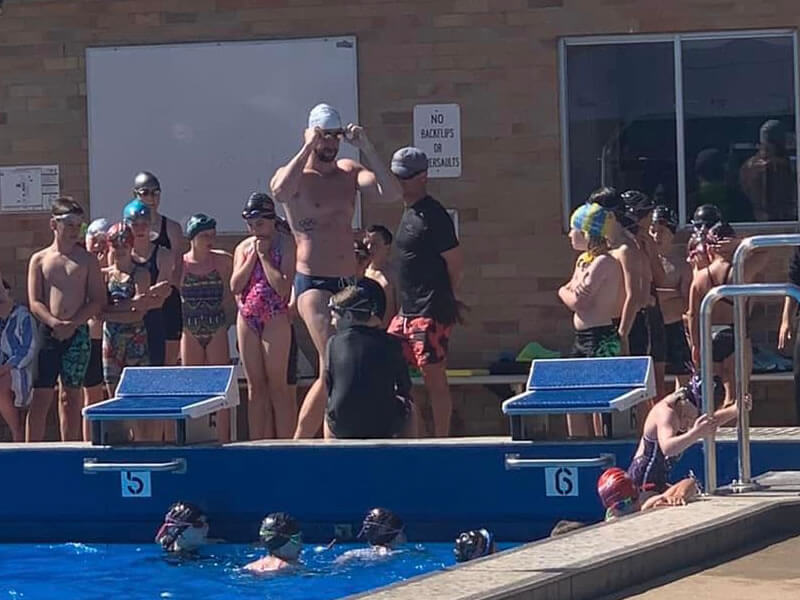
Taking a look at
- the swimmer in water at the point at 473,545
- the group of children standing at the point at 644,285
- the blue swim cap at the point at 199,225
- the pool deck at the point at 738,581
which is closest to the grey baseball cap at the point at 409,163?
the group of children standing at the point at 644,285

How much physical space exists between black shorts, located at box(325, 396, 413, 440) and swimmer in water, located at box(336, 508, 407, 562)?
62 cm

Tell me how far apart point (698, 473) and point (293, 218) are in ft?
10.2

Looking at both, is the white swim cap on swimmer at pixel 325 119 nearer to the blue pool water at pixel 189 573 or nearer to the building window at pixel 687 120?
the blue pool water at pixel 189 573

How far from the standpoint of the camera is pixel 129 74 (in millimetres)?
13883

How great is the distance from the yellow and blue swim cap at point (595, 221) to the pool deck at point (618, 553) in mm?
2896

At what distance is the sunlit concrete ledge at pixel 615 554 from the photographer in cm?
587

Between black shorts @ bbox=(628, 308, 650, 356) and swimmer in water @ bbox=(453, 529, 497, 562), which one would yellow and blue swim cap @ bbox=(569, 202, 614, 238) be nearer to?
black shorts @ bbox=(628, 308, 650, 356)

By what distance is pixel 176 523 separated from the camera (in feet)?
32.1

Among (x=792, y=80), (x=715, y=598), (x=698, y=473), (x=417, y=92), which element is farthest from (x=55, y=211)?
(x=715, y=598)

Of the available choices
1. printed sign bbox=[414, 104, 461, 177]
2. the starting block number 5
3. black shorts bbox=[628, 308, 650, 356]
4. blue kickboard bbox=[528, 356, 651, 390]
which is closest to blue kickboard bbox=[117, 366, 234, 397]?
the starting block number 5

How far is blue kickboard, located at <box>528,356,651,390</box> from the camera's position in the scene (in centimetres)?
959

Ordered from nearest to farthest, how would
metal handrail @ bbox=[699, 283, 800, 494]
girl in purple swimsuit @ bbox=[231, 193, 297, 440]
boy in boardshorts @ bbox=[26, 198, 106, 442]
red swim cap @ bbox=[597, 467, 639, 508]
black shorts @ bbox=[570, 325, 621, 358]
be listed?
1. metal handrail @ bbox=[699, 283, 800, 494]
2. red swim cap @ bbox=[597, 467, 639, 508]
3. black shorts @ bbox=[570, 325, 621, 358]
4. girl in purple swimsuit @ bbox=[231, 193, 297, 440]
5. boy in boardshorts @ bbox=[26, 198, 106, 442]

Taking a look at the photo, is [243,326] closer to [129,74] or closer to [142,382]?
[142,382]

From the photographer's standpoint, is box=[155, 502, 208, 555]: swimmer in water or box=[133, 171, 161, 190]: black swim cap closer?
box=[155, 502, 208, 555]: swimmer in water
